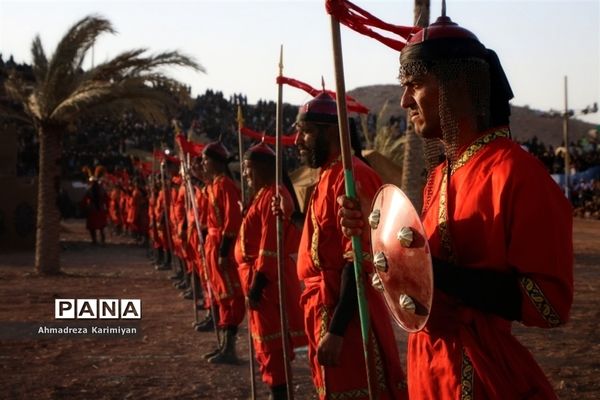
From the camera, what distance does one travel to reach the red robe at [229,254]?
7.55 meters

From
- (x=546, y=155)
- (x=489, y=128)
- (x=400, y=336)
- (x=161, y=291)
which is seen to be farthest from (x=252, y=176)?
(x=546, y=155)

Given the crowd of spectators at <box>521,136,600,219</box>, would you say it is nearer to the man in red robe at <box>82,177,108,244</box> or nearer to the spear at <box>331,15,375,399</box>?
the man in red robe at <box>82,177,108,244</box>

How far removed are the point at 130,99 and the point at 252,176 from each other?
9.71 metres

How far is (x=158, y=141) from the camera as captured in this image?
Answer: 36156mm

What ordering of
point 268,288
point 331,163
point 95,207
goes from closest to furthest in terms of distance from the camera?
point 331,163 → point 268,288 → point 95,207

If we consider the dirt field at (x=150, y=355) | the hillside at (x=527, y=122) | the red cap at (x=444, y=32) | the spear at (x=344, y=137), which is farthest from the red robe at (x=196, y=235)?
the hillside at (x=527, y=122)

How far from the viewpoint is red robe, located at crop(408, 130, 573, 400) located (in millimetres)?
2119

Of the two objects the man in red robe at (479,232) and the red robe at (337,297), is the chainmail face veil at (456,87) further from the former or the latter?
the red robe at (337,297)

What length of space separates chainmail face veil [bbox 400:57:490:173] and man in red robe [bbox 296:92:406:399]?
1.18 m

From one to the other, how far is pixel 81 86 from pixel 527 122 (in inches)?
3392

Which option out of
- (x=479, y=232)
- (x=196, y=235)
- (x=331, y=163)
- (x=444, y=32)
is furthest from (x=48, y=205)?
(x=479, y=232)

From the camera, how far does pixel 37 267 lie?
1594cm

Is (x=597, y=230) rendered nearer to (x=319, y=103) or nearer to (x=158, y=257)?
(x=158, y=257)

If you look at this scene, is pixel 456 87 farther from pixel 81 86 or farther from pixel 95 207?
pixel 95 207
